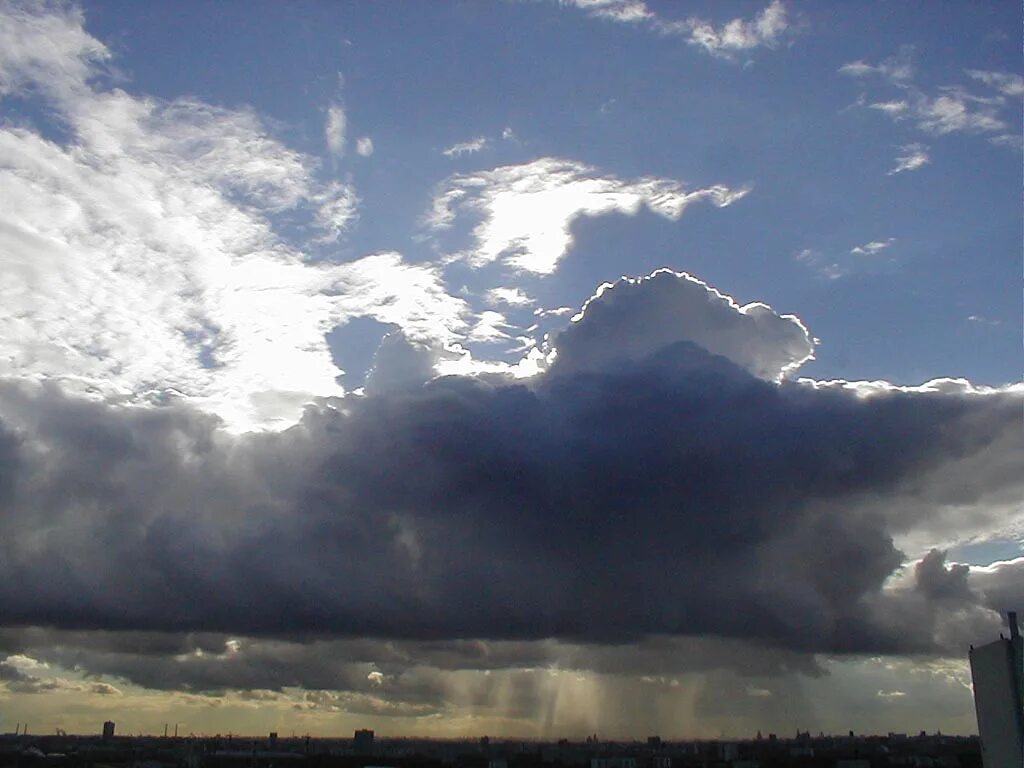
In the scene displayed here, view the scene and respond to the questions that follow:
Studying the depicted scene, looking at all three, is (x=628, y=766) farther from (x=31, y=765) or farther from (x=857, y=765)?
(x=31, y=765)

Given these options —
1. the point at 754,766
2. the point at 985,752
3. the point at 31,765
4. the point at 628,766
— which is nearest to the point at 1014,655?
the point at 985,752

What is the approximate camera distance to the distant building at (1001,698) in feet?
101

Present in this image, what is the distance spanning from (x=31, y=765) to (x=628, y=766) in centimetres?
12454

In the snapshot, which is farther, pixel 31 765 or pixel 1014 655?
pixel 31 765

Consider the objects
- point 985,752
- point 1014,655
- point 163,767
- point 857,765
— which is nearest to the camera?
point 1014,655

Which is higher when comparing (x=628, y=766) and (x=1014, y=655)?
(x=1014, y=655)

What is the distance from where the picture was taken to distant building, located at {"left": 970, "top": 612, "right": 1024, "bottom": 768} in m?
30.9

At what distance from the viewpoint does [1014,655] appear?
30.8 m

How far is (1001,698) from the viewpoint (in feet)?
106

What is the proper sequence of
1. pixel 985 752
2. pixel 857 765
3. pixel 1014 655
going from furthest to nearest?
pixel 857 765 → pixel 985 752 → pixel 1014 655

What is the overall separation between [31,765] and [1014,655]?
215 meters

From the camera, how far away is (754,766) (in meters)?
178

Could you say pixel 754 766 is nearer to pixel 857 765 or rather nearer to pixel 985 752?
pixel 857 765

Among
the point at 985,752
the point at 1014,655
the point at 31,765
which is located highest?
the point at 1014,655
